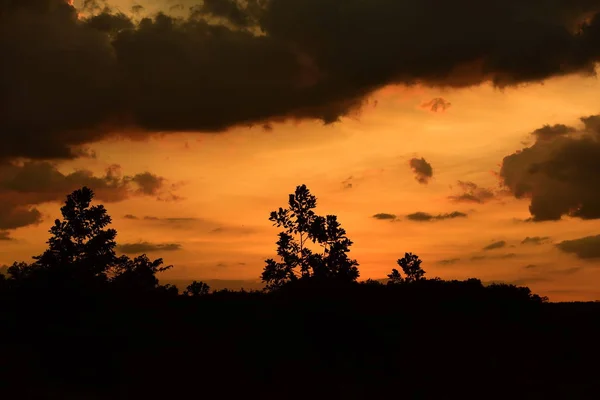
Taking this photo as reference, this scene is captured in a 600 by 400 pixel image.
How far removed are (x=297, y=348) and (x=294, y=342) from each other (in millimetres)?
408

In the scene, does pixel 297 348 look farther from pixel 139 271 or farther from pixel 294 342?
pixel 139 271

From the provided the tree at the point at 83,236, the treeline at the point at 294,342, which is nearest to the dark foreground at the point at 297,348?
the treeline at the point at 294,342

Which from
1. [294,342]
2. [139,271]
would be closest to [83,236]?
[139,271]

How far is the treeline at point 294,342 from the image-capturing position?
27.0 metres

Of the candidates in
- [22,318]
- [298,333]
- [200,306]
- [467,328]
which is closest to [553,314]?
[467,328]

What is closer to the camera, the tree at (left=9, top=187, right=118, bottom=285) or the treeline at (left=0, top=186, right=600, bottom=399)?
the treeline at (left=0, top=186, right=600, bottom=399)

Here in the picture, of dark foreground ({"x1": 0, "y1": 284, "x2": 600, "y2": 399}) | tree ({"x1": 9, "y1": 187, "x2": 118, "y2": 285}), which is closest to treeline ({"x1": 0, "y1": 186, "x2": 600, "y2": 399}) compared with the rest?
dark foreground ({"x1": 0, "y1": 284, "x2": 600, "y2": 399})

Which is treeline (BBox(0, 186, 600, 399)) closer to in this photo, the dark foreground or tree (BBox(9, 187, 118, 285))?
the dark foreground

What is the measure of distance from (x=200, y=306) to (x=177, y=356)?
734cm

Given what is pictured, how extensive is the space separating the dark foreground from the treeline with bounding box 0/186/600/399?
2.7 inches

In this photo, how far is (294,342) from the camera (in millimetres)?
30391

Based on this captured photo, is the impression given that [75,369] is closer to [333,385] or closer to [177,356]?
[177,356]

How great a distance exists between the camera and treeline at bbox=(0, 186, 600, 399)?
Answer: 2697cm

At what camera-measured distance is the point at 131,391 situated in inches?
1036
